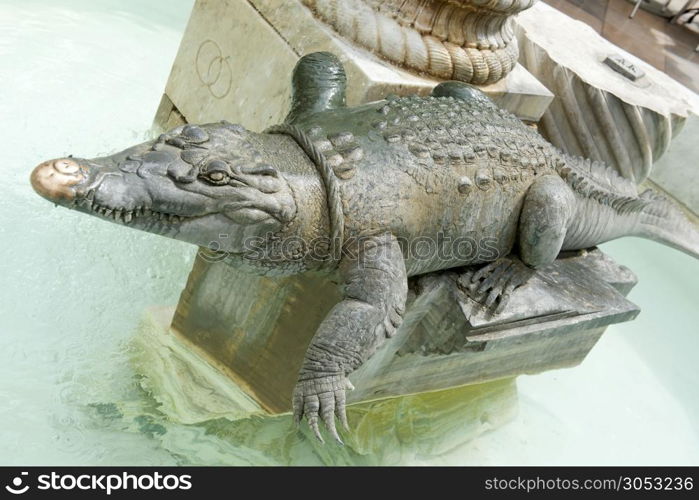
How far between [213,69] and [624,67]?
2266 mm

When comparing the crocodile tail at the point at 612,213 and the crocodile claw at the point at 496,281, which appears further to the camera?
the crocodile tail at the point at 612,213

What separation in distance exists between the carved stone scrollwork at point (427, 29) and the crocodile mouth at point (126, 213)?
1.24 m

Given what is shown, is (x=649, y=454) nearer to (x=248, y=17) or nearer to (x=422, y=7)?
(x=422, y=7)

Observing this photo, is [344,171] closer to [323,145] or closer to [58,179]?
[323,145]

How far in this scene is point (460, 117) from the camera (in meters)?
2.08

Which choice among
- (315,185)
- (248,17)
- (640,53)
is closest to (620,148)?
(248,17)

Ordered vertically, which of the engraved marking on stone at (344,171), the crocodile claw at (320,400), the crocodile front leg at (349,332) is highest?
the engraved marking on stone at (344,171)

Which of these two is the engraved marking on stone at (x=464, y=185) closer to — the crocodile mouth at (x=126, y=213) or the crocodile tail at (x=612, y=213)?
the crocodile tail at (x=612, y=213)

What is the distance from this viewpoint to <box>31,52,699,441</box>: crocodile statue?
5.00ft

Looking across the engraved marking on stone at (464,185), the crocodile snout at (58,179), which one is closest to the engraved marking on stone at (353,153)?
the engraved marking on stone at (464,185)

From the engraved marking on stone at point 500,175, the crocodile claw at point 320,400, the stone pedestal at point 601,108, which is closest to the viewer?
the crocodile claw at point 320,400

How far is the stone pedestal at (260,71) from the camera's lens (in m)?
2.42

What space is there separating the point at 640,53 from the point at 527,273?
4.06 meters

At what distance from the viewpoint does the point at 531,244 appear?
7.18 feet
